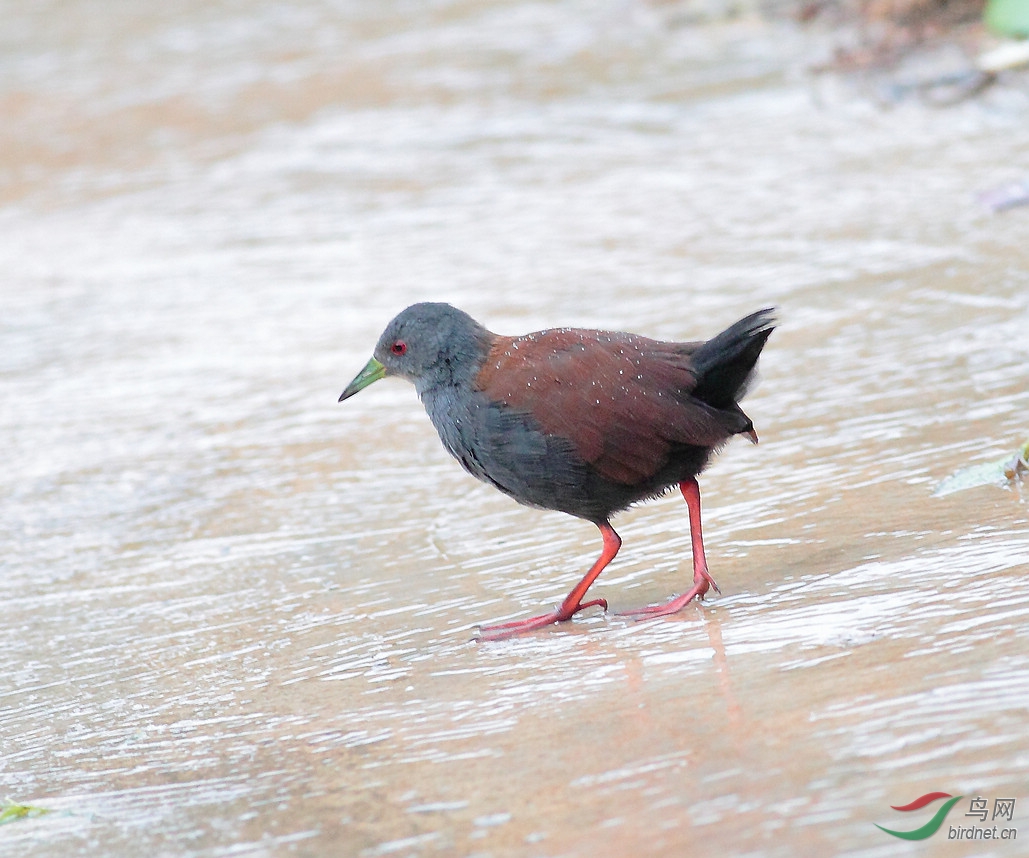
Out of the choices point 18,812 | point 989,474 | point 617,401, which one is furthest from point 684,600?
point 18,812

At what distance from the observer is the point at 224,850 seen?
2717mm


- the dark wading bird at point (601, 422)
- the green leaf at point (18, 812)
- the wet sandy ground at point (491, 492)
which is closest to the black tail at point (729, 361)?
the dark wading bird at point (601, 422)

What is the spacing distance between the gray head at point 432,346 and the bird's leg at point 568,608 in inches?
26.4

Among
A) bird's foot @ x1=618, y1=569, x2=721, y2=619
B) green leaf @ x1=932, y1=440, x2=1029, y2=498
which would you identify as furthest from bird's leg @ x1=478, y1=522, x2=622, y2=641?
Result: green leaf @ x1=932, y1=440, x2=1029, y2=498

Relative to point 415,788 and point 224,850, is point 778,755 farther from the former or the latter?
point 224,850

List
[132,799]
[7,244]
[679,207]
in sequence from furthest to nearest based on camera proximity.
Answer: [7,244] → [679,207] → [132,799]

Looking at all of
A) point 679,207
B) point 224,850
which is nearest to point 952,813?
point 224,850

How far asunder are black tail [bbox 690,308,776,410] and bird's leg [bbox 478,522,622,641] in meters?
0.49

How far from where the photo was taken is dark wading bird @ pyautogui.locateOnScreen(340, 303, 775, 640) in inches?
150

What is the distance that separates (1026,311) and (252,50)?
29.9 feet

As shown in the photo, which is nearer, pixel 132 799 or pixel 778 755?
pixel 778 755

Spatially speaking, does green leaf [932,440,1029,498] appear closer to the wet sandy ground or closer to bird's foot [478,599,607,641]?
the wet sandy ground

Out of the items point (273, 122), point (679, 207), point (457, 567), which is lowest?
point (457, 567)

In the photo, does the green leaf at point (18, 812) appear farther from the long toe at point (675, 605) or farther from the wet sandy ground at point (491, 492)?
the long toe at point (675, 605)
